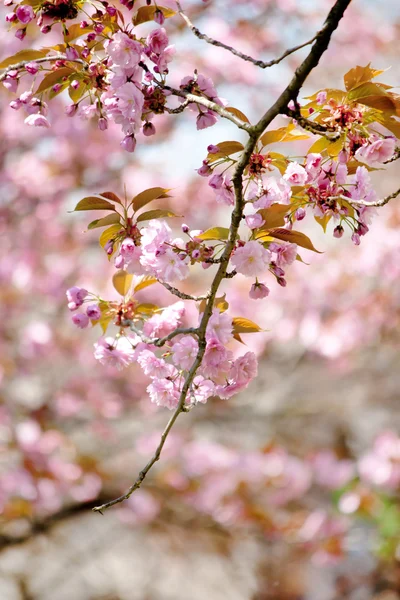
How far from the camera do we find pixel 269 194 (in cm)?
80

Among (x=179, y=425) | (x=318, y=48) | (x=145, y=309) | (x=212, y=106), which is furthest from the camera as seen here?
(x=179, y=425)

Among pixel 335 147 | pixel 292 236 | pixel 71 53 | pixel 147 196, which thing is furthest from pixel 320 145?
pixel 71 53

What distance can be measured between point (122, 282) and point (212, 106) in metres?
0.34

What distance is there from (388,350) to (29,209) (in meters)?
2.90

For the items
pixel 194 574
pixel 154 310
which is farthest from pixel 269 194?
pixel 194 574

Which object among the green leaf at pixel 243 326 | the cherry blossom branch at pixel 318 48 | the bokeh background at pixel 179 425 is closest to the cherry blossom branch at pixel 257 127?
the cherry blossom branch at pixel 318 48

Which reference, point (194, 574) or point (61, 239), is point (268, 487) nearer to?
point (194, 574)

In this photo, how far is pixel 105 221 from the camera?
2.82 ft

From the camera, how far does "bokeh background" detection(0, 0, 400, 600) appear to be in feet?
10.9

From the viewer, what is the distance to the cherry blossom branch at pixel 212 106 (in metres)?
0.73

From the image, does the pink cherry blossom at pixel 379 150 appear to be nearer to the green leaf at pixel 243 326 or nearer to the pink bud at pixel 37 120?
the green leaf at pixel 243 326

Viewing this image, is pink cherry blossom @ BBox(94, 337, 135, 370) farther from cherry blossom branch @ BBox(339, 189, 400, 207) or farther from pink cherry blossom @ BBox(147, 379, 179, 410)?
cherry blossom branch @ BBox(339, 189, 400, 207)

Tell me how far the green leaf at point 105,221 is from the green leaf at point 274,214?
21cm

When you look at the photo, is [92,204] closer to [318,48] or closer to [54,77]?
[54,77]
